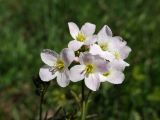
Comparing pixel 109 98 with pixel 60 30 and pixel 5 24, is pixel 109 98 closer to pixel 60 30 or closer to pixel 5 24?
pixel 60 30

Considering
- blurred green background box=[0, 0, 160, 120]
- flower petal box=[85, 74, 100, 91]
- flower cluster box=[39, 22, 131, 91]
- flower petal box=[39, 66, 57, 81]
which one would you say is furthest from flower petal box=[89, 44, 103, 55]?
blurred green background box=[0, 0, 160, 120]

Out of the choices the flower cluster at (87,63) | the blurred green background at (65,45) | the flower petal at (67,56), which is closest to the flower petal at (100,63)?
the flower cluster at (87,63)

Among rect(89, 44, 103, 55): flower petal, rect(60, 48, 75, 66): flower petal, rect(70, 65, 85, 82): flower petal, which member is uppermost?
rect(89, 44, 103, 55): flower petal

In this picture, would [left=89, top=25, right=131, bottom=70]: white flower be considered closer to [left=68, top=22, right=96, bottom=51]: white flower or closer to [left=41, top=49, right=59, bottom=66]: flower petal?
[left=68, top=22, right=96, bottom=51]: white flower

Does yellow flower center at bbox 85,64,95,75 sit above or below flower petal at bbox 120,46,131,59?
below

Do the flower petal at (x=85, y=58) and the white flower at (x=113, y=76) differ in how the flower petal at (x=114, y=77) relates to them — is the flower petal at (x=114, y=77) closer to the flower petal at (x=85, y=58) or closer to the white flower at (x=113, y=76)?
the white flower at (x=113, y=76)

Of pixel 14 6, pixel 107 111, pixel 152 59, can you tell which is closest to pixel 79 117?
pixel 107 111

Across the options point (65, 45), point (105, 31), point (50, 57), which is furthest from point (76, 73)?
point (65, 45)
